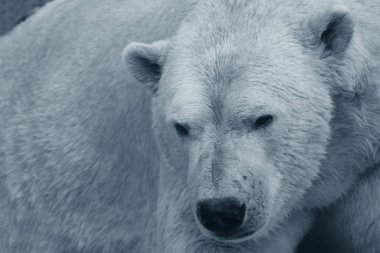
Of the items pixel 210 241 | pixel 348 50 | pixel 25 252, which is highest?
pixel 348 50

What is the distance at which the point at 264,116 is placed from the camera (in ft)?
13.3

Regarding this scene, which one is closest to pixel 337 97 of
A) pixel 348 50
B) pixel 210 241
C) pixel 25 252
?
pixel 348 50

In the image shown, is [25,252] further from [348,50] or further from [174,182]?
[348,50]

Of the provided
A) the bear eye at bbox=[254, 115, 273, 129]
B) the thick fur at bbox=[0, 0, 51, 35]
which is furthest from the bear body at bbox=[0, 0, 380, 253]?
the thick fur at bbox=[0, 0, 51, 35]

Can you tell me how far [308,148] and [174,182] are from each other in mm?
718

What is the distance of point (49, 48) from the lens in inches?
234

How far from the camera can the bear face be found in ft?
13.0

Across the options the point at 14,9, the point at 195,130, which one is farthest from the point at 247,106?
the point at 14,9

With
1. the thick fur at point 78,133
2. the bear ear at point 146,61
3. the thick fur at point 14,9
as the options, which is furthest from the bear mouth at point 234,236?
the thick fur at point 14,9

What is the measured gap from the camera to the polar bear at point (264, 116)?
4.00 m

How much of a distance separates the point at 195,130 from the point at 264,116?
276 mm

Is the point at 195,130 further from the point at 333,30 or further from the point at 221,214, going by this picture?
the point at 333,30

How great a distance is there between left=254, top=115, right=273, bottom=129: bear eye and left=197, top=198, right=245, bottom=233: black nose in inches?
13.4

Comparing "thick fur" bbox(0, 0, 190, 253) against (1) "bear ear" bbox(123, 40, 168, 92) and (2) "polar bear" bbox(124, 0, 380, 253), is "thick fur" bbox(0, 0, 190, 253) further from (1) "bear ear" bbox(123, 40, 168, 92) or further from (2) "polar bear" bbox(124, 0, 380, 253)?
(2) "polar bear" bbox(124, 0, 380, 253)
